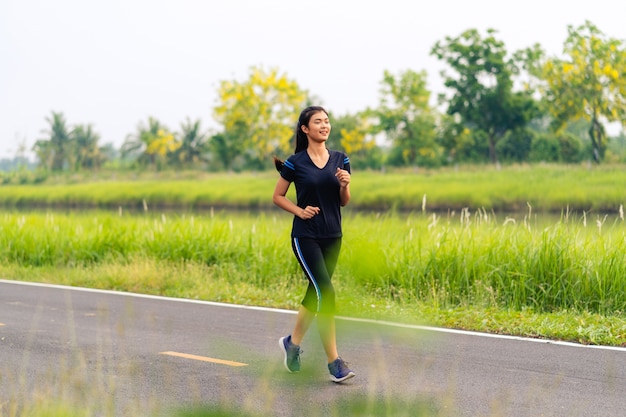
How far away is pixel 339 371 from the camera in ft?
20.6

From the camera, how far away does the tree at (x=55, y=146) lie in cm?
8544

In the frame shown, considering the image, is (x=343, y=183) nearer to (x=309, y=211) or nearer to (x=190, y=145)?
(x=309, y=211)

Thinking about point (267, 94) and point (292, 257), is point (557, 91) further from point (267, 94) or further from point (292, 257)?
point (292, 257)

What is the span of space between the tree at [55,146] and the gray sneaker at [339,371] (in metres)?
81.9

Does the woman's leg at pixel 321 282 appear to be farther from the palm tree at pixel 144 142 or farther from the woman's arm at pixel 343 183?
the palm tree at pixel 144 142

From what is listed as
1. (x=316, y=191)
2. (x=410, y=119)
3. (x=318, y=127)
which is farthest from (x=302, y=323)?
(x=410, y=119)

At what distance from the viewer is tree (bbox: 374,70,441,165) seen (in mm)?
61500

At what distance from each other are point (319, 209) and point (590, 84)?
161 feet

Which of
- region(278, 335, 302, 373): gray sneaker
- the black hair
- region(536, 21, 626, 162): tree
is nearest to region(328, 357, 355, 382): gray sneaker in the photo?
region(278, 335, 302, 373): gray sneaker

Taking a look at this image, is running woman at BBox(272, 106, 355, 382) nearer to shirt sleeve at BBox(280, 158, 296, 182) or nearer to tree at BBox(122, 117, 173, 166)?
shirt sleeve at BBox(280, 158, 296, 182)

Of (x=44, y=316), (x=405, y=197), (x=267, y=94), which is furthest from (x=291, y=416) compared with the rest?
(x=267, y=94)

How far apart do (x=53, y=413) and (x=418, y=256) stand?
7.47m

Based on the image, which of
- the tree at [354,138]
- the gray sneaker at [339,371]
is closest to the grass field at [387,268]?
the gray sneaker at [339,371]

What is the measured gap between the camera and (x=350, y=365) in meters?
7.09
